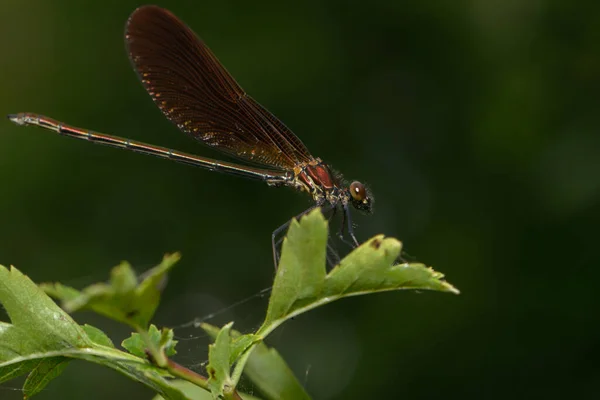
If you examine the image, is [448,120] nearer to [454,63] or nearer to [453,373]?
[454,63]

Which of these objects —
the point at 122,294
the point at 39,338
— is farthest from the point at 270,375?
the point at 122,294

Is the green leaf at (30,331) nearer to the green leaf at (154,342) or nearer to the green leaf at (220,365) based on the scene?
the green leaf at (154,342)

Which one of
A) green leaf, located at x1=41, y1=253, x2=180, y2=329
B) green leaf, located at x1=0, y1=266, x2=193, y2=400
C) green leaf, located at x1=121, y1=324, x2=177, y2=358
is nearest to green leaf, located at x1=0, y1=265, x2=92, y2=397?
green leaf, located at x1=0, y1=266, x2=193, y2=400

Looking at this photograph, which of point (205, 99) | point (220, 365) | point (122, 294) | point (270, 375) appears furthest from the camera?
point (205, 99)

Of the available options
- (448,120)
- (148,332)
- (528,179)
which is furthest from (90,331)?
(448,120)

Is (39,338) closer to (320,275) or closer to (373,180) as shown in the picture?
(320,275)
